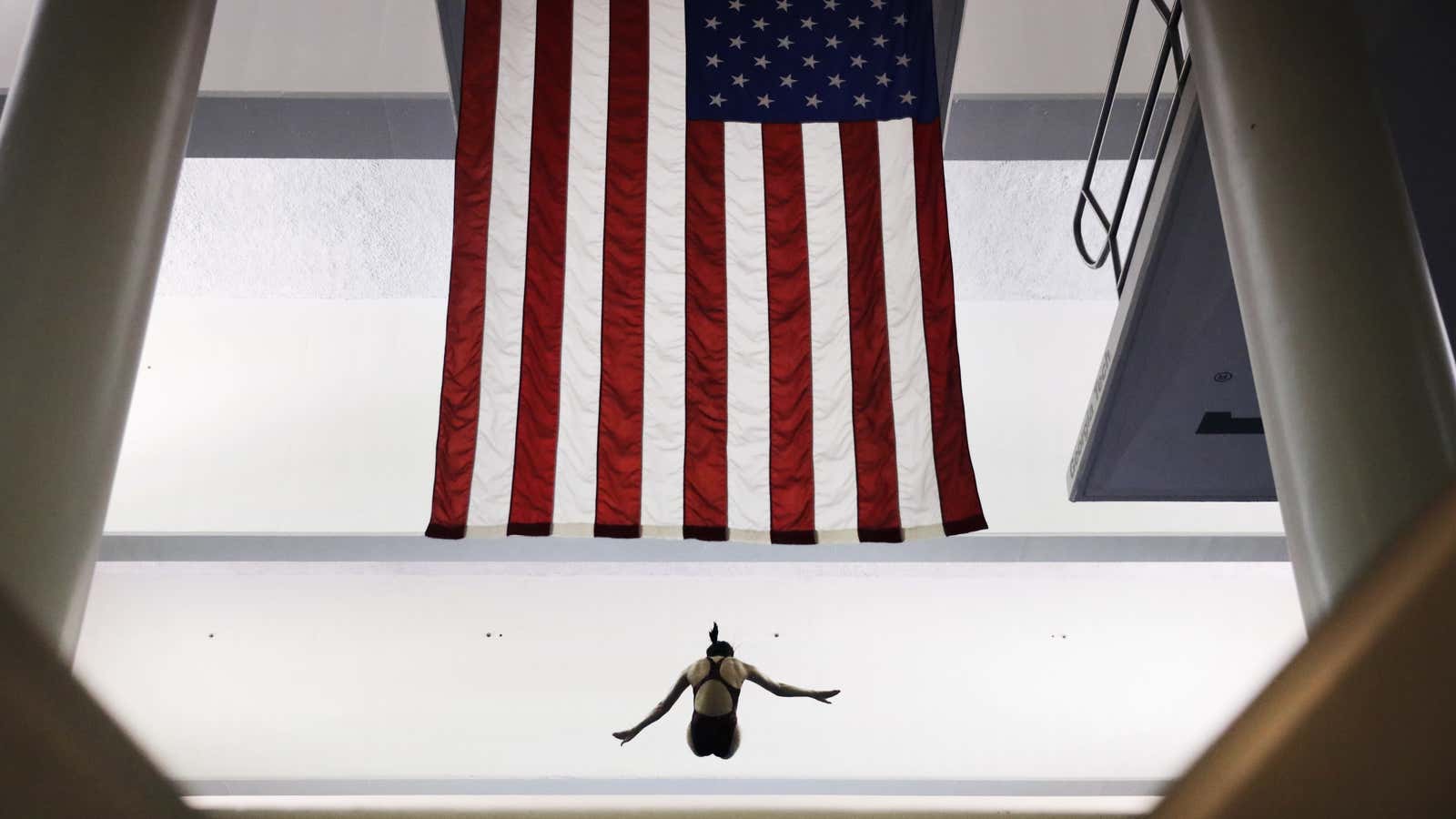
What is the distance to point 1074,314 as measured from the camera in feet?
37.6

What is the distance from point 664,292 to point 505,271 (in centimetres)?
76

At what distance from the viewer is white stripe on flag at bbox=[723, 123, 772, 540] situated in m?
5.63

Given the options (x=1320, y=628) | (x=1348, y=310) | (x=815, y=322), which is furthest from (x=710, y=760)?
(x=1320, y=628)

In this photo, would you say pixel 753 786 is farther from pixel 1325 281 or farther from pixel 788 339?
pixel 1325 281

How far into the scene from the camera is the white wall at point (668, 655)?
1089cm

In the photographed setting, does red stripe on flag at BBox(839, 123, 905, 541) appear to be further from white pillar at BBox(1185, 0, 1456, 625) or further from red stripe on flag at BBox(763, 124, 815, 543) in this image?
white pillar at BBox(1185, 0, 1456, 625)

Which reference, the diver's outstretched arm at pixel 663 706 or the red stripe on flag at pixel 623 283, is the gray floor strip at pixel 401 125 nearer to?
the red stripe on flag at pixel 623 283

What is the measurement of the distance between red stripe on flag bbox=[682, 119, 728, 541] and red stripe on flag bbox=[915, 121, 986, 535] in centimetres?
96

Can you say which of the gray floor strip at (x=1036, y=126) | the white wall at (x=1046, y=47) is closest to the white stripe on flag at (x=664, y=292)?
the white wall at (x=1046, y=47)

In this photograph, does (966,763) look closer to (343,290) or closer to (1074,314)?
(1074,314)

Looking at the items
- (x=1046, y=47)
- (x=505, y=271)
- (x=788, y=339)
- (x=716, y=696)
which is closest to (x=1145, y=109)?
(x=1046, y=47)

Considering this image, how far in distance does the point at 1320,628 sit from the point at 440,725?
449 inches

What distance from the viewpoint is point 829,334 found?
5.82 metres

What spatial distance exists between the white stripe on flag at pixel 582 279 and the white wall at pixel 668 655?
6.00m
